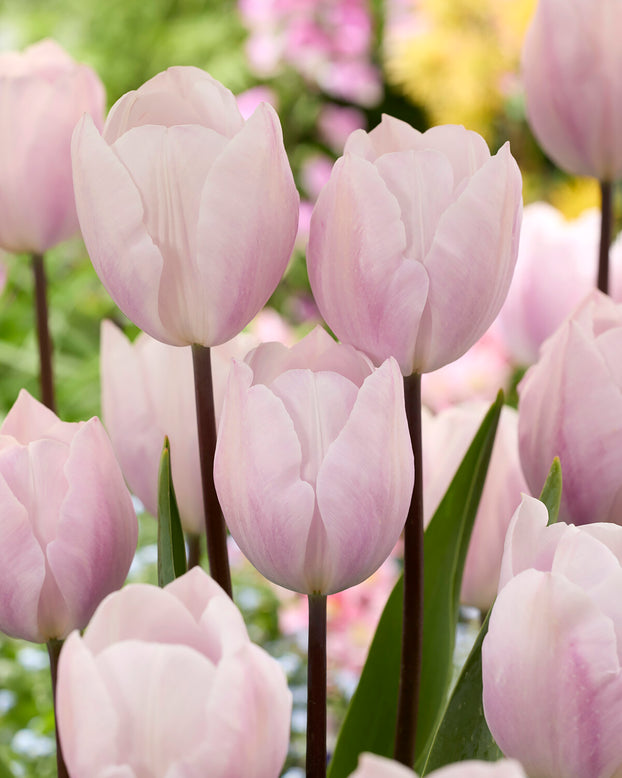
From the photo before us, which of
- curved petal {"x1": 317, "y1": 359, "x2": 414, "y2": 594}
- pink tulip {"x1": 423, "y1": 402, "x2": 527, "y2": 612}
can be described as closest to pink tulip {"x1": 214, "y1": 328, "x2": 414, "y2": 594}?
curved petal {"x1": 317, "y1": 359, "x2": 414, "y2": 594}

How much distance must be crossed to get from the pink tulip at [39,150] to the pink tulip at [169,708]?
0.23 m

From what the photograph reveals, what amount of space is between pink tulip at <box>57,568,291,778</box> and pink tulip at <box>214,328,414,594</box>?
5 centimetres

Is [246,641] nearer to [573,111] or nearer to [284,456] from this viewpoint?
[284,456]

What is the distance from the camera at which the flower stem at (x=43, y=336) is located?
422mm

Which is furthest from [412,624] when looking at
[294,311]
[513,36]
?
[294,311]

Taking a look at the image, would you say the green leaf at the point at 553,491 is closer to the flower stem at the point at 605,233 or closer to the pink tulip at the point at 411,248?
the pink tulip at the point at 411,248

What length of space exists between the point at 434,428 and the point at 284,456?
17 cm

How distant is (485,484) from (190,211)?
0.54 feet

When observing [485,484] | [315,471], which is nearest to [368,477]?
[315,471]

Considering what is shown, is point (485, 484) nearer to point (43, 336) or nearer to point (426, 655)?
point (426, 655)

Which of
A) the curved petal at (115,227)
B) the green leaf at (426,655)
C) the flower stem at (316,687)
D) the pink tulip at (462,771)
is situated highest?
the curved petal at (115,227)

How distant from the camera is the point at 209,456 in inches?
11.8

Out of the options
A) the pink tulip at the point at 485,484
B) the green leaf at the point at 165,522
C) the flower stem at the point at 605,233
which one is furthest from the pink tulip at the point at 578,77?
the green leaf at the point at 165,522

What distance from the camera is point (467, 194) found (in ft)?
0.90
